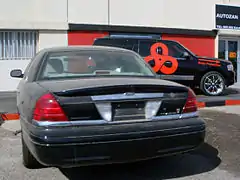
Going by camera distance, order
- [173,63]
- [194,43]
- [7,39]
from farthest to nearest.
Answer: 1. [194,43]
2. [7,39]
3. [173,63]

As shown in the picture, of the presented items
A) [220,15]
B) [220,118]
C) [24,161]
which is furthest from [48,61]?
[220,15]

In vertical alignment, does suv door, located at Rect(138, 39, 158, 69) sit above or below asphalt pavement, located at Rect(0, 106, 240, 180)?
above

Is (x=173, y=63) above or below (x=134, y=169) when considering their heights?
above

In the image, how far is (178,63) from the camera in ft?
34.7

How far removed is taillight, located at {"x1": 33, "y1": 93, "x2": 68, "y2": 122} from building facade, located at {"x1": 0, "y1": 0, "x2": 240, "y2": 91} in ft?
30.9

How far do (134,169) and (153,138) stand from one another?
105cm

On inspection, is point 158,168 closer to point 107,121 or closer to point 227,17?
point 107,121

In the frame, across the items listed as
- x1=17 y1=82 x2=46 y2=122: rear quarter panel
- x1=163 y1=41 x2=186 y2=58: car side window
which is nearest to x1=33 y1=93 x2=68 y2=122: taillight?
x1=17 y1=82 x2=46 y2=122: rear quarter panel

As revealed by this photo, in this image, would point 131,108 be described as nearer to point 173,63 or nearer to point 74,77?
point 74,77

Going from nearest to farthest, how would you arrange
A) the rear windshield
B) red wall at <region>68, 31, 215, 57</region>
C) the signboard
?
1. the rear windshield
2. red wall at <region>68, 31, 215, 57</region>
3. the signboard

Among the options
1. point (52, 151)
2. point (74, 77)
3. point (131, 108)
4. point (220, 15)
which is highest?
point (220, 15)

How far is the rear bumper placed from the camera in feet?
10.4

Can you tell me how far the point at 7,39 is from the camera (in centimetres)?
1227

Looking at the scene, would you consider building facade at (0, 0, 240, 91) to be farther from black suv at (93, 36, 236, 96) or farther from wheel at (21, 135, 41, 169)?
wheel at (21, 135, 41, 169)
